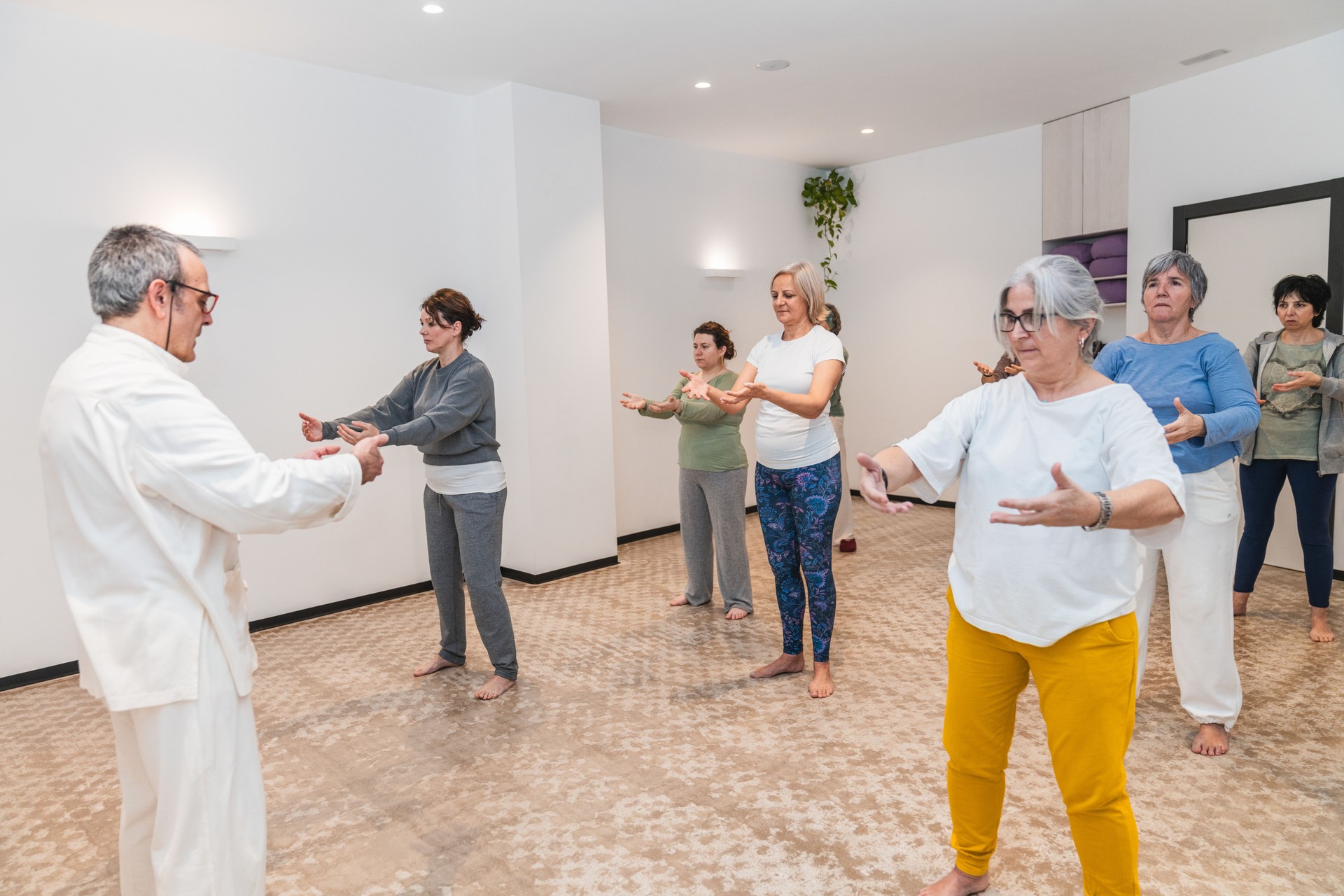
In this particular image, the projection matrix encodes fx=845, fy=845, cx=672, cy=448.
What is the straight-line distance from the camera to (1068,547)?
1.65m

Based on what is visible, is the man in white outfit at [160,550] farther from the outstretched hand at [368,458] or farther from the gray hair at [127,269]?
the outstretched hand at [368,458]

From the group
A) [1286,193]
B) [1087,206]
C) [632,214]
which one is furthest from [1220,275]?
[632,214]

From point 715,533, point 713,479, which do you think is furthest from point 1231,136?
point 715,533

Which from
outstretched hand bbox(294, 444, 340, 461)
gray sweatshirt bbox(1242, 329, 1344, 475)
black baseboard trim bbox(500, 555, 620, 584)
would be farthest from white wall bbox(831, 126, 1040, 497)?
outstretched hand bbox(294, 444, 340, 461)

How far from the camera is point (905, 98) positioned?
17.9 feet

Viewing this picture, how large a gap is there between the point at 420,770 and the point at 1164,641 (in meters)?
3.25

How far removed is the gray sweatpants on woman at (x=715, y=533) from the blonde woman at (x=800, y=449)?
2.72 feet

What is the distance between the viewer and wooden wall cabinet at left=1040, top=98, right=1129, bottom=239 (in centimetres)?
566

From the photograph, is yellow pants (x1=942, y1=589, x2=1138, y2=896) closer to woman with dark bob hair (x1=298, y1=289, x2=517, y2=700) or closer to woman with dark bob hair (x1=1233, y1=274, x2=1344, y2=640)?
woman with dark bob hair (x1=298, y1=289, x2=517, y2=700)

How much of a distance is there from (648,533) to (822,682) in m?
3.10

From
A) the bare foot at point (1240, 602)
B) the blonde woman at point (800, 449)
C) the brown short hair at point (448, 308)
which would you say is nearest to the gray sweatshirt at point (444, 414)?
the brown short hair at point (448, 308)

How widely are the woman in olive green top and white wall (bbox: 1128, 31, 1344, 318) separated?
3.08 m

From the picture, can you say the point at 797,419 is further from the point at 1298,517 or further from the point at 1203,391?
the point at 1298,517

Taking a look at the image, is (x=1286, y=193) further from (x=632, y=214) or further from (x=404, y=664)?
(x=404, y=664)
